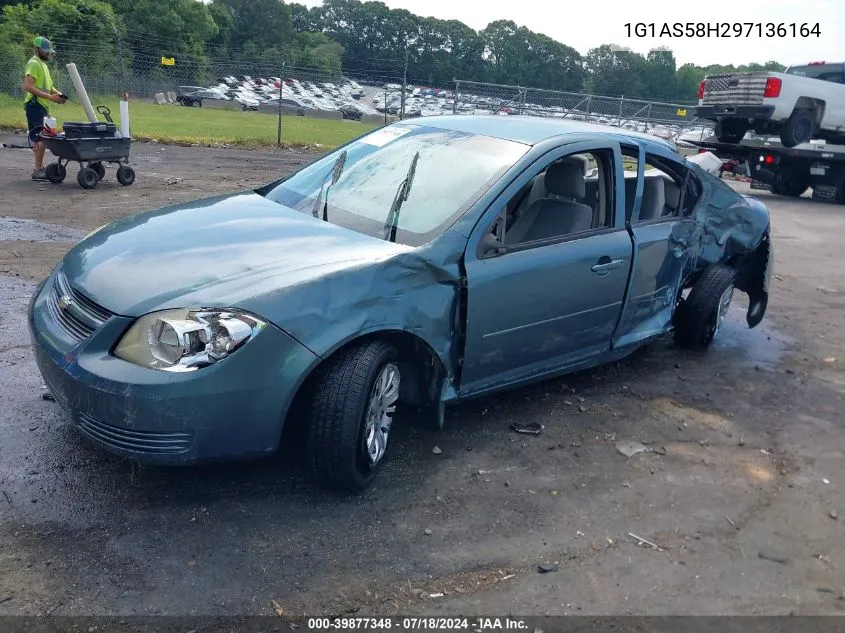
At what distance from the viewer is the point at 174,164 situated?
14.7m

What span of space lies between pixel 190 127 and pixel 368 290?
2286 cm

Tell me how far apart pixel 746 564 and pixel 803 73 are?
1797 cm

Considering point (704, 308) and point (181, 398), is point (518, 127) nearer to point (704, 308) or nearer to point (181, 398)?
point (704, 308)

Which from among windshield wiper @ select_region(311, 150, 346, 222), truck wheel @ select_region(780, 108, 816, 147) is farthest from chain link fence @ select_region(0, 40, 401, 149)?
windshield wiper @ select_region(311, 150, 346, 222)

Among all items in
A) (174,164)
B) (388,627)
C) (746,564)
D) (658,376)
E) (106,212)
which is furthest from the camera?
(174,164)

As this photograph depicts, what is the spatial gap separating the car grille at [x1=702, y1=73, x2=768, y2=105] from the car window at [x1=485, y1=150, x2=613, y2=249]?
45.1ft

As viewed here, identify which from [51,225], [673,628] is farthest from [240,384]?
[51,225]

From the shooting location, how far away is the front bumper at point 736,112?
53.8ft

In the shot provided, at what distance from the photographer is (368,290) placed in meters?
3.37

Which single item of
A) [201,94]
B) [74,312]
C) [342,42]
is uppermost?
[342,42]

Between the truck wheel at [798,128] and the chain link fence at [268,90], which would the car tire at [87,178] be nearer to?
the chain link fence at [268,90]

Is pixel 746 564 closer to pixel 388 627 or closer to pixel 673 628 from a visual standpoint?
pixel 673 628

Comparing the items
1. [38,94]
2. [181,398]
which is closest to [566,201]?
[181,398]

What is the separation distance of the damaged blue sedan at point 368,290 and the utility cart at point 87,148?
6774mm
